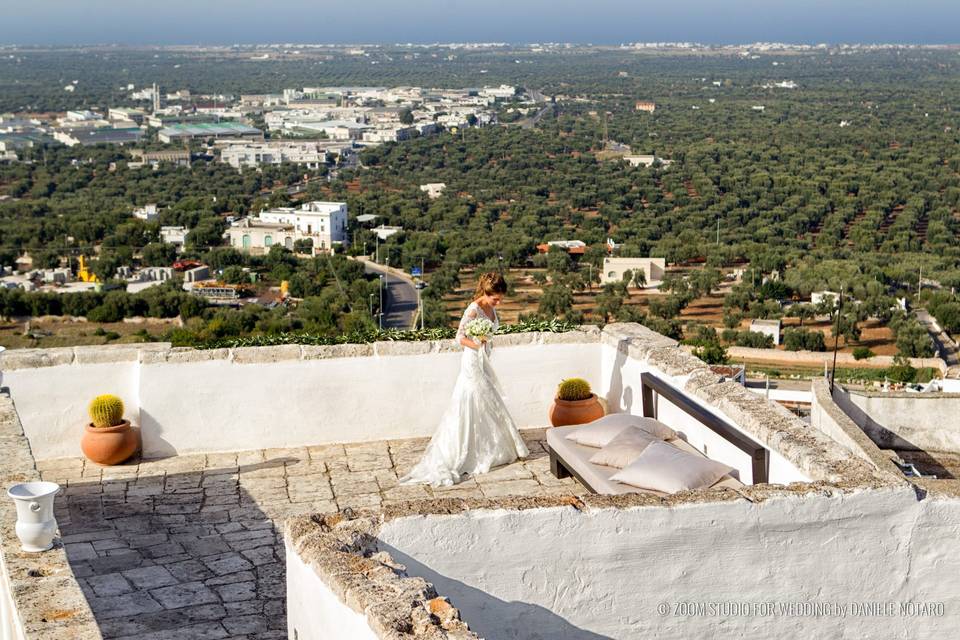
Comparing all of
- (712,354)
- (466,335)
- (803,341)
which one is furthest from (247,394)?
(803,341)

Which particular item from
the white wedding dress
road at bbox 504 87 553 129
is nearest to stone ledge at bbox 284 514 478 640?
the white wedding dress

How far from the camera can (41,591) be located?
2.79 m

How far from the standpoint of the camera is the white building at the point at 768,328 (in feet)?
88.3

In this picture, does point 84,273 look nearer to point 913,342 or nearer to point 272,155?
point 913,342

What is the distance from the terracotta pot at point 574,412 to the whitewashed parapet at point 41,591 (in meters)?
2.48

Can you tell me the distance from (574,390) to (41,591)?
3008mm

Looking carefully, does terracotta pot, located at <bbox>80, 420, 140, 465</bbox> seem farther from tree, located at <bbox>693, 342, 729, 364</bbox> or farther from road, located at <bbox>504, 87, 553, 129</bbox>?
road, located at <bbox>504, 87, 553, 129</bbox>

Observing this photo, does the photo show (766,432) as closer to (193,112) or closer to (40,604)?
(40,604)

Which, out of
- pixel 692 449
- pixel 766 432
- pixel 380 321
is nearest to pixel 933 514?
pixel 766 432

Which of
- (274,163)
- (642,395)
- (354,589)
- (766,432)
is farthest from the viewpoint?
(274,163)

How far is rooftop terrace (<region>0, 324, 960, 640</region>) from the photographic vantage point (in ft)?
9.76

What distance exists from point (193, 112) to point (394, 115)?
67.1 feet

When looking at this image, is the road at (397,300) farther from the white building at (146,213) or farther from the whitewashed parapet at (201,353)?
the whitewashed parapet at (201,353)

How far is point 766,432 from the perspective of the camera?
4.00 m
